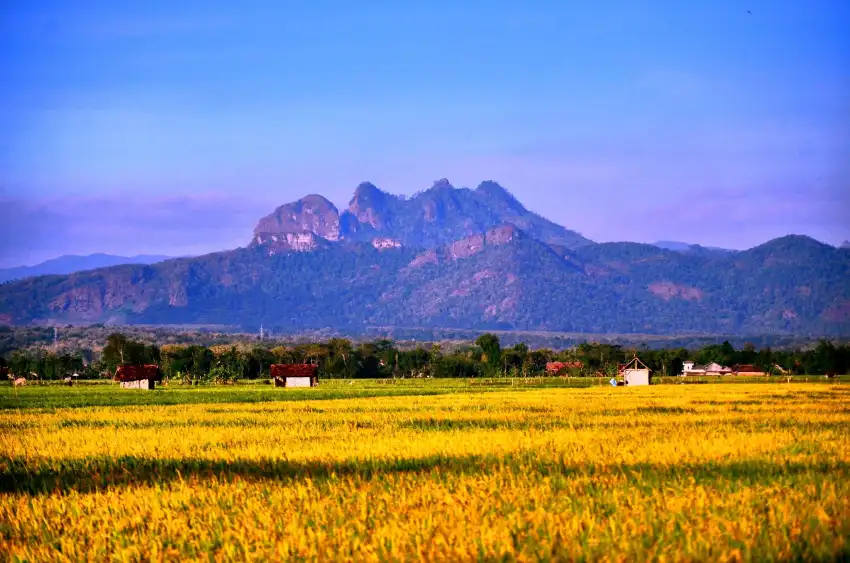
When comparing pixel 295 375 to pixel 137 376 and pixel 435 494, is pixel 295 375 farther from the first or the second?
pixel 435 494

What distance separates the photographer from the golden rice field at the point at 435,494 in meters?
12.4

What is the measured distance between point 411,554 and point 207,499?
555 centimetres

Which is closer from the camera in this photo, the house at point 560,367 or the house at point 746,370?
the house at point 746,370

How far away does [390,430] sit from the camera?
30.7 meters

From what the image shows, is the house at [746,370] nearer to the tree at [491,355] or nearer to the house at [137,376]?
the tree at [491,355]

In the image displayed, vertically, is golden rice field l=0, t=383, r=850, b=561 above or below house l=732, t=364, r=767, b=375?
above

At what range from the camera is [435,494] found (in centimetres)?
1576

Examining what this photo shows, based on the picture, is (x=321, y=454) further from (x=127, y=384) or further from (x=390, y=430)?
(x=127, y=384)

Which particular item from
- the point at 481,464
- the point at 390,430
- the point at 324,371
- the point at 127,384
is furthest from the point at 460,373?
the point at 481,464

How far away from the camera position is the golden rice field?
40.6 ft

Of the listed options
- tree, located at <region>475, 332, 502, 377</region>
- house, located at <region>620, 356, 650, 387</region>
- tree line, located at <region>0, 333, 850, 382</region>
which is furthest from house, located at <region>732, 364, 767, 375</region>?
house, located at <region>620, 356, 650, 387</region>

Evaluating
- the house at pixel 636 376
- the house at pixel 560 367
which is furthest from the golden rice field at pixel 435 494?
the house at pixel 560 367

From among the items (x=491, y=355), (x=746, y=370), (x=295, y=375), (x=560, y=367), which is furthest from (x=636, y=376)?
(x=560, y=367)

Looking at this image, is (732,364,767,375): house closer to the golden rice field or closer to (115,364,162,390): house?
(115,364,162,390): house
